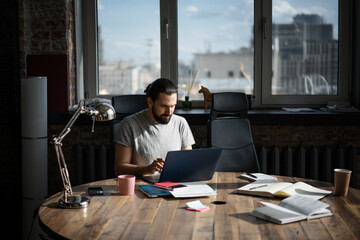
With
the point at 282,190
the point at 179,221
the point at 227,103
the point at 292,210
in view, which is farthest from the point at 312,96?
the point at 179,221

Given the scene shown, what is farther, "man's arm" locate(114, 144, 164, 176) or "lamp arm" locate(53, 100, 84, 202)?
"man's arm" locate(114, 144, 164, 176)

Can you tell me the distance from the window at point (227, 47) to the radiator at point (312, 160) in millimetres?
532

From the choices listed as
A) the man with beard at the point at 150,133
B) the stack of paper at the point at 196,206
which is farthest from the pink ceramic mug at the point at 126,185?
the man with beard at the point at 150,133

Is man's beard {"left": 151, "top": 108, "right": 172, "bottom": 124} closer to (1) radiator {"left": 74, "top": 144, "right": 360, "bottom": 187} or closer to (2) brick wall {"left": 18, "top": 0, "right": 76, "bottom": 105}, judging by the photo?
(1) radiator {"left": 74, "top": 144, "right": 360, "bottom": 187}

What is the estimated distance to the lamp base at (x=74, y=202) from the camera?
2197 mm

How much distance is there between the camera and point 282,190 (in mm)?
2438

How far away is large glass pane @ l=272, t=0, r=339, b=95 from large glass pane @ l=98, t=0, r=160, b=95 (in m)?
1.13

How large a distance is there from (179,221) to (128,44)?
9.53ft

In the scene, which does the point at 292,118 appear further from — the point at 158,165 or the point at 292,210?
the point at 292,210

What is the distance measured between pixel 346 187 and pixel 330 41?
2469 mm

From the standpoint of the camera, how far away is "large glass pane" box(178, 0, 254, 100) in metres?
4.58

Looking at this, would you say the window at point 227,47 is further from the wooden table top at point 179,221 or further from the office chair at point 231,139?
the wooden table top at point 179,221

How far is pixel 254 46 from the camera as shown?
15.1ft

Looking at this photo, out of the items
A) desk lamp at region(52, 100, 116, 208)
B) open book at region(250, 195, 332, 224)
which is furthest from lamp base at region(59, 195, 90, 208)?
open book at region(250, 195, 332, 224)
